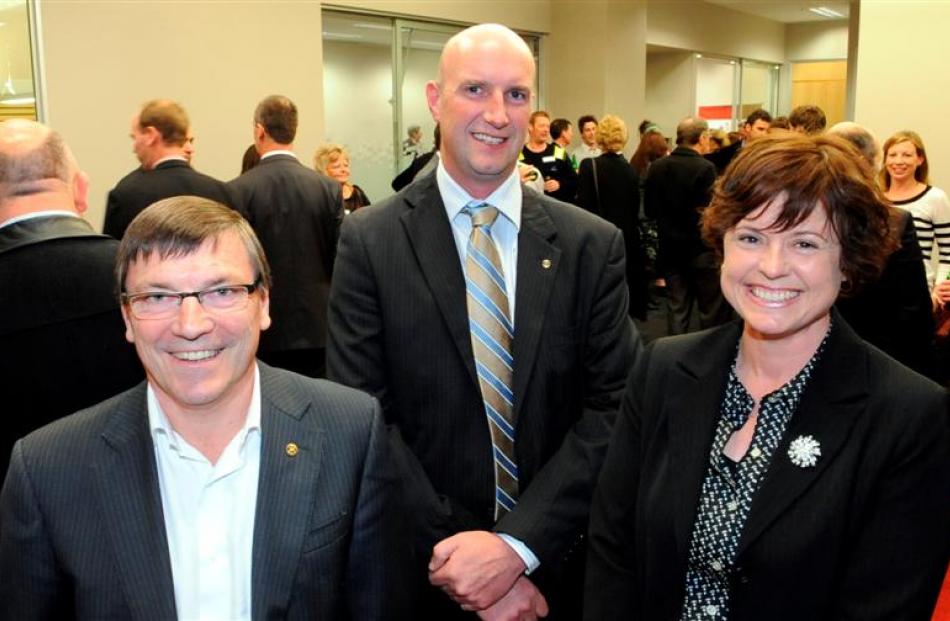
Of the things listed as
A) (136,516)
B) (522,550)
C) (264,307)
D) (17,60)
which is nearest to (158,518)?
(136,516)

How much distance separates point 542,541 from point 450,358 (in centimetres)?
45

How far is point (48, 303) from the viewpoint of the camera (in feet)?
7.57

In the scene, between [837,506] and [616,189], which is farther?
[616,189]

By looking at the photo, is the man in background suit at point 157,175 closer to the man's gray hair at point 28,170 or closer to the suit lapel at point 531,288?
the man's gray hair at point 28,170

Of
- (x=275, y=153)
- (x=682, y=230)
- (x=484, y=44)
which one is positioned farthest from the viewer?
(x=682, y=230)

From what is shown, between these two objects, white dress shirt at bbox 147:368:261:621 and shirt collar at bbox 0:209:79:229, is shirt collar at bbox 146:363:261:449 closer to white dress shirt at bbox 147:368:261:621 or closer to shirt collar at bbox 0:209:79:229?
white dress shirt at bbox 147:368:261:621

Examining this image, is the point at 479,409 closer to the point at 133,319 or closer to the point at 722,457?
the point at 722,457

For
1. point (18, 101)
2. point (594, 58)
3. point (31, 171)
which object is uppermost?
point (594, 58)

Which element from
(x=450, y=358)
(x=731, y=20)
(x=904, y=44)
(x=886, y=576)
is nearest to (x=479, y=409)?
(x=450, y=358)

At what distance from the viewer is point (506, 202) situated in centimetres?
206

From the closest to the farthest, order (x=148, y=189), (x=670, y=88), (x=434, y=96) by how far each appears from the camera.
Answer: (x=434, y=96), (x=148, y=189), (x=670, y=88)

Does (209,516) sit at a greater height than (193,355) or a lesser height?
lesser

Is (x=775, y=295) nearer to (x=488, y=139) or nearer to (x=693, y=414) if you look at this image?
(x=693, y=414)

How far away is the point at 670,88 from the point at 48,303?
47.9 feet
